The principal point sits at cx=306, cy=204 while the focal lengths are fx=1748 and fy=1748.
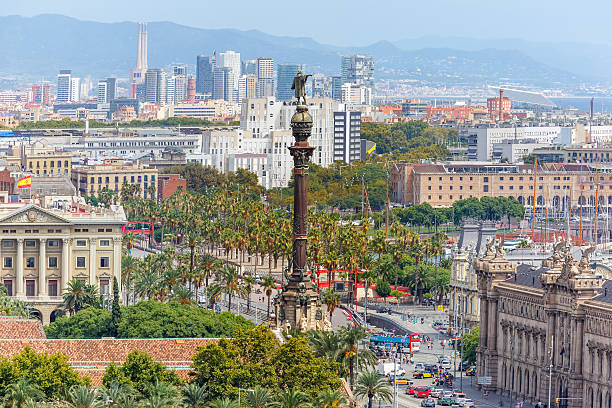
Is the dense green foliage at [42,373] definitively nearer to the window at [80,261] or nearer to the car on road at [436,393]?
the car on road at [436,393]

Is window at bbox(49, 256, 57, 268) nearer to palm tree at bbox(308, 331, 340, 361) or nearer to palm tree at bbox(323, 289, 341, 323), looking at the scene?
palm tree at bbox(323, 289, 341, 323)

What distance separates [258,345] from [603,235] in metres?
118

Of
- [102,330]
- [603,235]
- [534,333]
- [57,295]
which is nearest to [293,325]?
[102,330]

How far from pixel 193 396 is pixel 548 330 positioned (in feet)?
130

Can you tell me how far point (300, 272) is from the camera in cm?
Answer: 8481

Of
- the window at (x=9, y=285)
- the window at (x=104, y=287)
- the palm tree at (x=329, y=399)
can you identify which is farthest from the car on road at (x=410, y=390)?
the window at (x=9, y=285)

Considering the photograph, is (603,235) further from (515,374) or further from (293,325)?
(293,325)

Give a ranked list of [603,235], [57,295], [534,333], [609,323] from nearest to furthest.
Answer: [609,323] → [534,333] → [57,295] → [603,235]

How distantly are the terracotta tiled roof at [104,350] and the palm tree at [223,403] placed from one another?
8039 mm

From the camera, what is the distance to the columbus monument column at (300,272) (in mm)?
84562

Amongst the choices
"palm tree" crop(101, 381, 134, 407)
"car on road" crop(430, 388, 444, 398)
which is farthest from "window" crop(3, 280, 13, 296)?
"palm tree" crop(101, 381, 134, 407)

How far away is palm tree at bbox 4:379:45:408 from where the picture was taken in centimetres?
7119

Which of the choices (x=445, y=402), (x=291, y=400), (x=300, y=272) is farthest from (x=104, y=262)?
(x=291, y=400)

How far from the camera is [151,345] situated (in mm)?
83750
